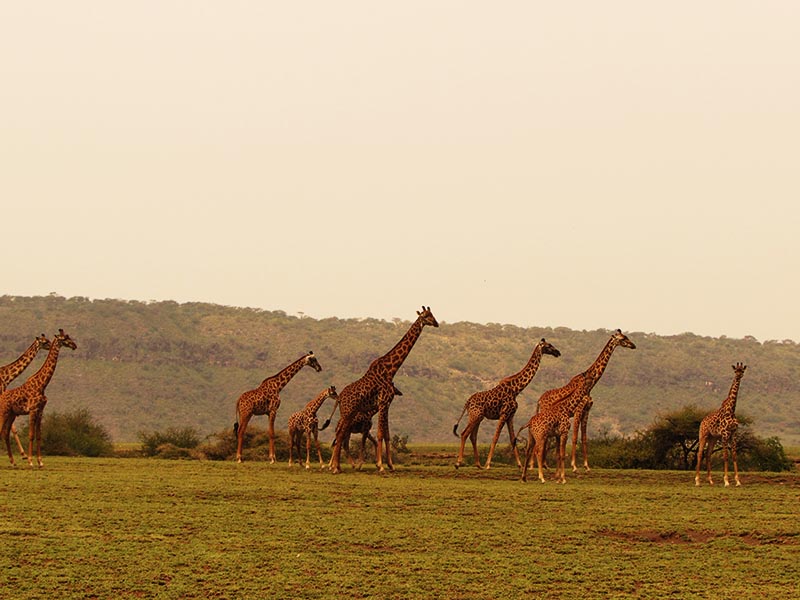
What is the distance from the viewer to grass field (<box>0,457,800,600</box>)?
1395 centimetres

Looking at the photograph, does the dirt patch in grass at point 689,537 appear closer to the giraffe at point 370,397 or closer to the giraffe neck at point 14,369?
the giraffe at point 370,397

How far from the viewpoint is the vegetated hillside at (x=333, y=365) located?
84.9m

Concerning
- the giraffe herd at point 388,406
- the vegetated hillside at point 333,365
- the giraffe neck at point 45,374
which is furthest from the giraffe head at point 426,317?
the vegetated hillside at point 333,365

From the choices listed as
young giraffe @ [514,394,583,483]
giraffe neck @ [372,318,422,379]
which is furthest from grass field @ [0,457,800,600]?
giraffe neck @ [372,318,422,379]

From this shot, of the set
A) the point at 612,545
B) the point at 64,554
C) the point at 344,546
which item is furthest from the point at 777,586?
the point at 64,554

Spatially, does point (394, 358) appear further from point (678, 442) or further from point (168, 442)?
point (168, 442)

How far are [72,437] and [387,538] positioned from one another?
2565 centimetres

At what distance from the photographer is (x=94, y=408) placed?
→ 8119 centimetres

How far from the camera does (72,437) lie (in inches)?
1570

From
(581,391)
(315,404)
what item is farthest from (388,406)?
(581,391)

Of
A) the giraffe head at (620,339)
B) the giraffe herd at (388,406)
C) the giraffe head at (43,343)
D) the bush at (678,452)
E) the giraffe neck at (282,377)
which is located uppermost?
the giraffe head at (620,339)

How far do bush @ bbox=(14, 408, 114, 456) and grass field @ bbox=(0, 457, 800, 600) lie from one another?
14.7 m

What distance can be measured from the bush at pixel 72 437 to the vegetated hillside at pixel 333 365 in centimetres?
3537

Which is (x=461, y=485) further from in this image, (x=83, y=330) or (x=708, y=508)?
(x=83, y=330)
